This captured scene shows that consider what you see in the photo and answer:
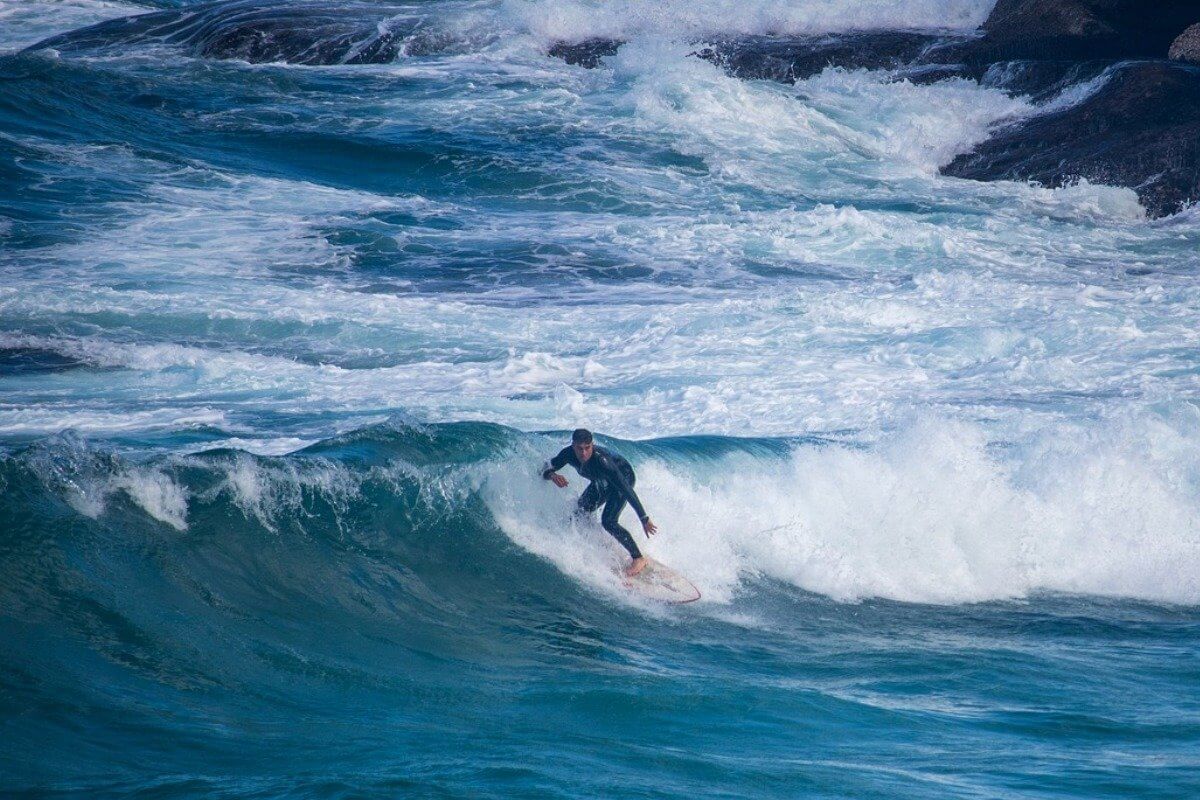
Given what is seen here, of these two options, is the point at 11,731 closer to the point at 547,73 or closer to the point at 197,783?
the point at 197,783

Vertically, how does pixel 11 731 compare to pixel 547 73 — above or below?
below

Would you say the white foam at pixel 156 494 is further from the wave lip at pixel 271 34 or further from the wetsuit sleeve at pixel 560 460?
the wave lip at pixel 271 34

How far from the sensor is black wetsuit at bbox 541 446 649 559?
958 centimetres

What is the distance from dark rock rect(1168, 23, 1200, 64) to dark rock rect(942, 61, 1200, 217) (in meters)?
2.05

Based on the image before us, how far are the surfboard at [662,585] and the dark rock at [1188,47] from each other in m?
21.2

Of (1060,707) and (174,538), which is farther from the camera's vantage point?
(174,538)

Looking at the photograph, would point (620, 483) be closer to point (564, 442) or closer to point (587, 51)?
point (564, 442)

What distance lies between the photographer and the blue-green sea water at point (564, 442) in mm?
6926

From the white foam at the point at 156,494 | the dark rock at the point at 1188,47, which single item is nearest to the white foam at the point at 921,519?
the white foam at the point at 156,494

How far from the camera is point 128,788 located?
5.84 m

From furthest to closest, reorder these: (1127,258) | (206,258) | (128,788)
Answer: (1127,258) < (206,258) < (128,788)

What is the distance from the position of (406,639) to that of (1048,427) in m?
7.49

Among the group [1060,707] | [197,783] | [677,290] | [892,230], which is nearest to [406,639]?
[197,783]

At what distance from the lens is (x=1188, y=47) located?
25.8 m
